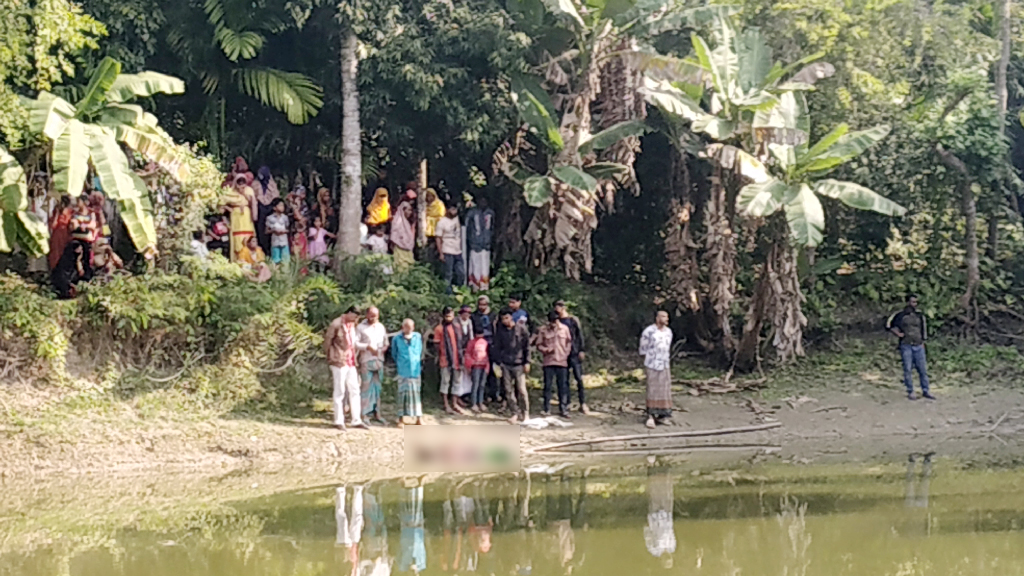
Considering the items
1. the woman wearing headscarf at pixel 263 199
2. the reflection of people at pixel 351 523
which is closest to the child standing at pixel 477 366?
the reflection of people at pixel 351 523

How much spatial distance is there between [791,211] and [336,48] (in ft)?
27.1

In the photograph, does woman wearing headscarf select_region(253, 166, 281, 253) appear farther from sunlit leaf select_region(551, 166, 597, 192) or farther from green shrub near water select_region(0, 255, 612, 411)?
sunlit leaf select_region(551, 166, 597, 192)

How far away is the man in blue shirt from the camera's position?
14727 millimetres

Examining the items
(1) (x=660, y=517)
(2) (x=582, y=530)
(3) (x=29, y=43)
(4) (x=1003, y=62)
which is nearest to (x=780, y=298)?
(4) (x=1003, y=62)

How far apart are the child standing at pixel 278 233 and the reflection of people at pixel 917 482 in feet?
31.0

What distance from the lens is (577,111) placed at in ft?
54.3

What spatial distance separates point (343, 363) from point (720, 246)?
6290 millimetres

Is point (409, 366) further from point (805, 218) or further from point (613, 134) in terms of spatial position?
point (805, 218)

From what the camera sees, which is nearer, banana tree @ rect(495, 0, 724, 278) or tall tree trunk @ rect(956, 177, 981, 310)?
banana tree @ rect(495, 0, 724, 278)

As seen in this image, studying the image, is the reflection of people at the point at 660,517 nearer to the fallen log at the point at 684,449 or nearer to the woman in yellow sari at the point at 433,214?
the fallen log at the point at 684,449

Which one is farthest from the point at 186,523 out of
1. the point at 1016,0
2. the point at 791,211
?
the point at 1016,0

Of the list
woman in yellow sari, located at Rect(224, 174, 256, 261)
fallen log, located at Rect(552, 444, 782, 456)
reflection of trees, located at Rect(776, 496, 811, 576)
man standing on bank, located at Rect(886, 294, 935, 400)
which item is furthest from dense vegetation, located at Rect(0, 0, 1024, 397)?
reflection of trees, located at Rect(776, 496, 811, 576)

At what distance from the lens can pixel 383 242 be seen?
17.4 meters

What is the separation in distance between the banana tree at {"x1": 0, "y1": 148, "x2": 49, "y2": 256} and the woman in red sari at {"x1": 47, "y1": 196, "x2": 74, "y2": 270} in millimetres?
1185
